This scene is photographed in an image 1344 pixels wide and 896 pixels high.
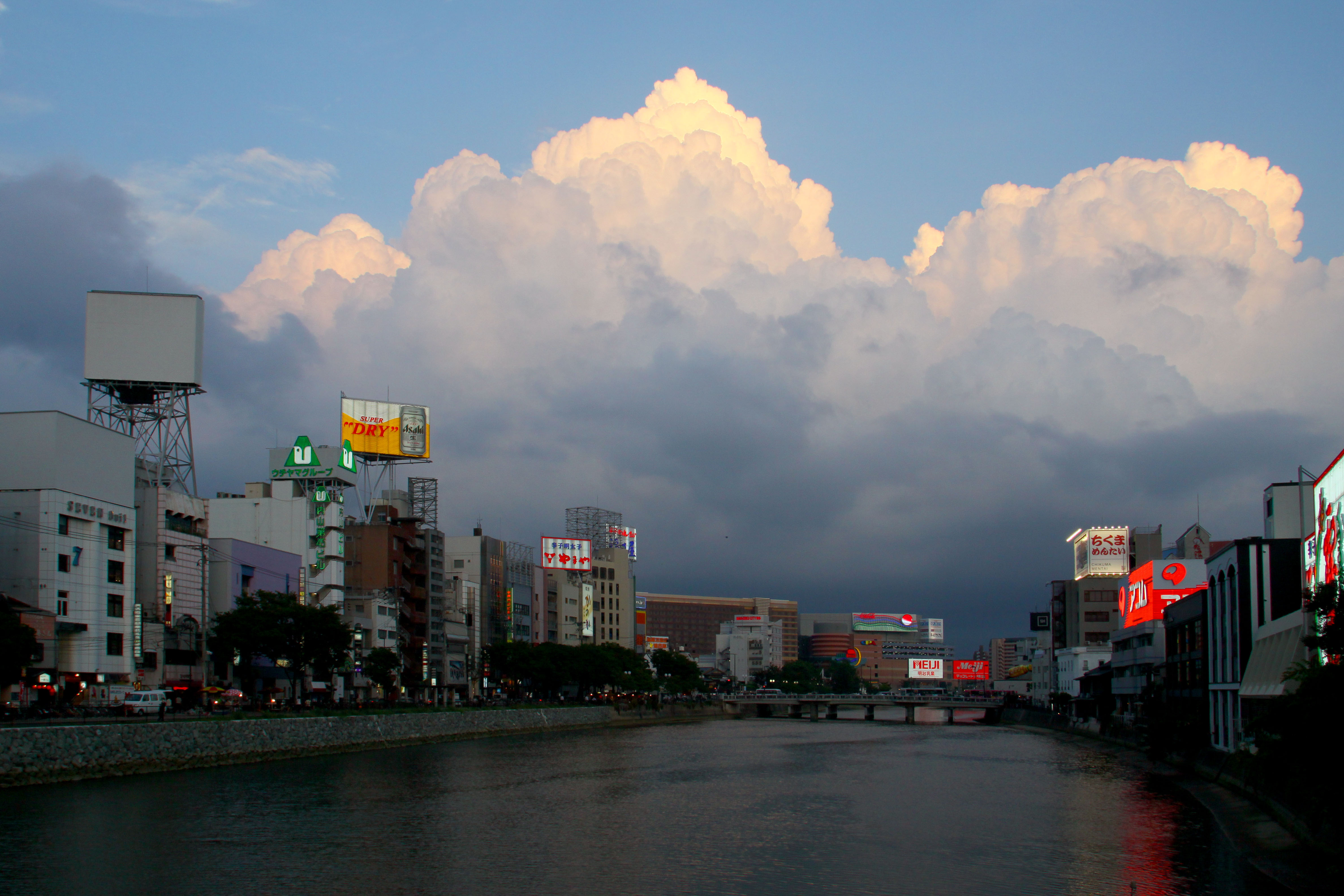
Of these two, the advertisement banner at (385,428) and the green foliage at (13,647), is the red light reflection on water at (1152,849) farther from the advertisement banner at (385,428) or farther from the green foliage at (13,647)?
the advertisement banner at (385,428)

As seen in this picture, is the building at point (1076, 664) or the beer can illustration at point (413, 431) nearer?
the beer can illustration at point (413, 431)

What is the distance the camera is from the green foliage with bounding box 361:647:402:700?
117m

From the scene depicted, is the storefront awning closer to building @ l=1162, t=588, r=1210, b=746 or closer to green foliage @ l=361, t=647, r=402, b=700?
building @ l=1162, t=588, r=1210, b=746

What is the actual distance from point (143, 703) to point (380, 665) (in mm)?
46393

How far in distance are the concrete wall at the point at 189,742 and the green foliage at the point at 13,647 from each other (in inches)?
352

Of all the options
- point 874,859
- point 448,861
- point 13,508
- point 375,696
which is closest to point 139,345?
point 13,508

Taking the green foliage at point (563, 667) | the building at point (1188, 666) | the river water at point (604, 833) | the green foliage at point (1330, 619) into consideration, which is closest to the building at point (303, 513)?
the green foliage at point (563, 667)

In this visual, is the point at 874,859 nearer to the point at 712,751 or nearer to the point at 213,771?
the point at 213,771

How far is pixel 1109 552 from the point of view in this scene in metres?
171

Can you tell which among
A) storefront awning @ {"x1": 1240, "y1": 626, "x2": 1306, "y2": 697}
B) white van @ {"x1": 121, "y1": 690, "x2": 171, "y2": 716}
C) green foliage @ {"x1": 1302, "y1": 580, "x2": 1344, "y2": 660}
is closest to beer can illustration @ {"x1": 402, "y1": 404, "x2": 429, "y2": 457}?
white van @ {"x1": 121, "y1": 690, "x2": 171, "y2": 716}

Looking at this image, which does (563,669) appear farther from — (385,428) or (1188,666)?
(1188,666)

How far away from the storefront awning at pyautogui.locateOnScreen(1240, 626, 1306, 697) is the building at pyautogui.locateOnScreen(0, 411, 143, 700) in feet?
230

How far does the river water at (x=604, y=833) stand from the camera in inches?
1372

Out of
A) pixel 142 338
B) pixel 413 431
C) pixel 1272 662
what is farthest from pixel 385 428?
pixel 1272 662
